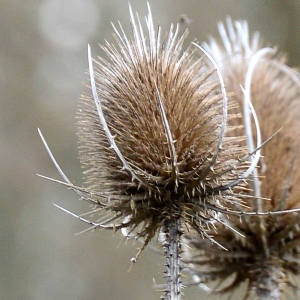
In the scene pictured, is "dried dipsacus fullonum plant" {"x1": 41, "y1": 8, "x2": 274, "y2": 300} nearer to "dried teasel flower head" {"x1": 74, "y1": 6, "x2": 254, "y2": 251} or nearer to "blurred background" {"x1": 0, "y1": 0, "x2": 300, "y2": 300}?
"dried teasel flower head" {"x1": 74, "y1": 6, "x2": 254, "y2": 251}

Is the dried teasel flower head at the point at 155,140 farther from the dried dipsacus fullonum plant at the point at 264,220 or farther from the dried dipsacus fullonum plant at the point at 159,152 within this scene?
the dried dipsacus fullonum plant at the point at 264,220

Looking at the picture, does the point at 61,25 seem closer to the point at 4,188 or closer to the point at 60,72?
the point at 60,72

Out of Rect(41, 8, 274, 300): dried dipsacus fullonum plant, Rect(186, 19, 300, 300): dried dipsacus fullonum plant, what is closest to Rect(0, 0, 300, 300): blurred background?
Rect(186, 19, 300, 300): dried dipsacus fullonum plant

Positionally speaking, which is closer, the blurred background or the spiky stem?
the spiky stem

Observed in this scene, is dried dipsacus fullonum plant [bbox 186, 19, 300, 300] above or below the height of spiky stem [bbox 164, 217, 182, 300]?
above

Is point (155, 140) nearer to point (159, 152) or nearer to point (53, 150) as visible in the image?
point (159, 152)

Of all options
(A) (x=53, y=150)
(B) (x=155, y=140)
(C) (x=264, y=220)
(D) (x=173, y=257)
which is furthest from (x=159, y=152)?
(A) (x=53, y=150)

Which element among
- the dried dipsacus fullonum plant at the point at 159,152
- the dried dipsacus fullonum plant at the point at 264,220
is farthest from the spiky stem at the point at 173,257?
the dried dipsacus fullonum plant at the point at 264,220
